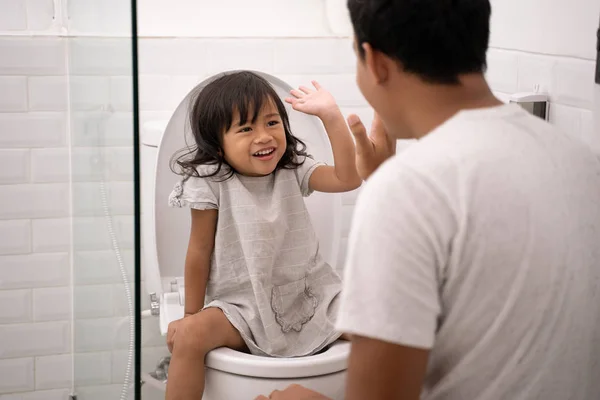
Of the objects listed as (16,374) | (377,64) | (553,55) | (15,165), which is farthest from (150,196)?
(377,64)

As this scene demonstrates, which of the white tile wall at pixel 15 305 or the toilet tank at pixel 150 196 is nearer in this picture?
the toilet tank at pixel 150 196

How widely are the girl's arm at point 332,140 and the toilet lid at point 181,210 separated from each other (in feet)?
0.32

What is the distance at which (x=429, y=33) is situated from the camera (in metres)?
0.87

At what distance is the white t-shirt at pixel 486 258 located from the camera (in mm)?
799

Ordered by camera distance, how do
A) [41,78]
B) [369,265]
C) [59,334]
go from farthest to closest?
[59,334], [41,78], [369,265]

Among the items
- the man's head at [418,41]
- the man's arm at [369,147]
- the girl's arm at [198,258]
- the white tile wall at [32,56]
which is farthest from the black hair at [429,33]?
the white tile wall at [32,56]

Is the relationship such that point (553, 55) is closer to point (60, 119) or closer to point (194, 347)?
point (194, 347)

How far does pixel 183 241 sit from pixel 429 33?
107 centimetres

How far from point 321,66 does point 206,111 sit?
600 millimetres

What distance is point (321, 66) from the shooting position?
2.21 meters

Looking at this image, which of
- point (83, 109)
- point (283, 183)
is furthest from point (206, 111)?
point (83, 109)

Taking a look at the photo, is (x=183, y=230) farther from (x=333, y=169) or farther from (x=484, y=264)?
Answer: (x=484, y=264)

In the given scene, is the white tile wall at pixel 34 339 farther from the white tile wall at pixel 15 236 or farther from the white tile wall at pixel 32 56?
the white tile wall at pixel 32 56

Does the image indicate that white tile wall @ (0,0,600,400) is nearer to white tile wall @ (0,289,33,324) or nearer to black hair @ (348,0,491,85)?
white tile wall @ (0,289,33,324)
